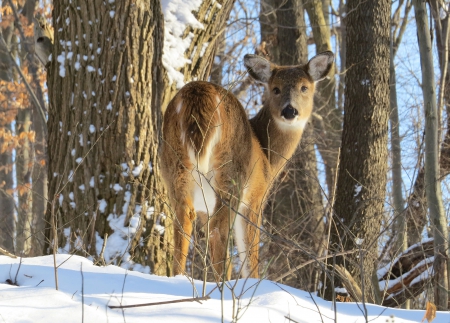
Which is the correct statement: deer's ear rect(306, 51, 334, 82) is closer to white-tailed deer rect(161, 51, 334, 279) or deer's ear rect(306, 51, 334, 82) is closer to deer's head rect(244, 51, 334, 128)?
deer's head rect(244, 51, 334, 128)

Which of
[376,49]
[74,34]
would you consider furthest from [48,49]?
[376,49]

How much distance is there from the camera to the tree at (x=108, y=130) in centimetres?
602

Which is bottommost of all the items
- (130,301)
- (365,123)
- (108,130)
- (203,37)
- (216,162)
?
(130,301)

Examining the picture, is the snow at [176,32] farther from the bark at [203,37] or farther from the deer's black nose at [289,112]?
the deer's black nose at [289,112]

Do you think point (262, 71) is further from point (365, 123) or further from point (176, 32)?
point (365, 123)

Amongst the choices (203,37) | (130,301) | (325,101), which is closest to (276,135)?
(203,37)

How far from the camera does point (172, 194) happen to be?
5324mm

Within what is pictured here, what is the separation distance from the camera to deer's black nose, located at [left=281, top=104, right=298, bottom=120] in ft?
21.6

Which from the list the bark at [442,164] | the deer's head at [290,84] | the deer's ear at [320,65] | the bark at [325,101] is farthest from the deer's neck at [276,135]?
the bark at [325,101]

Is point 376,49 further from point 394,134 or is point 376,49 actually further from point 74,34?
point 394,134

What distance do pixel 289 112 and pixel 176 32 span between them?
1378 mm

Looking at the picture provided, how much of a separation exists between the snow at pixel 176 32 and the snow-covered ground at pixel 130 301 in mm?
2891

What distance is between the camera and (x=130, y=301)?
3.08m

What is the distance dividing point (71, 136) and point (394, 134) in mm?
6589
